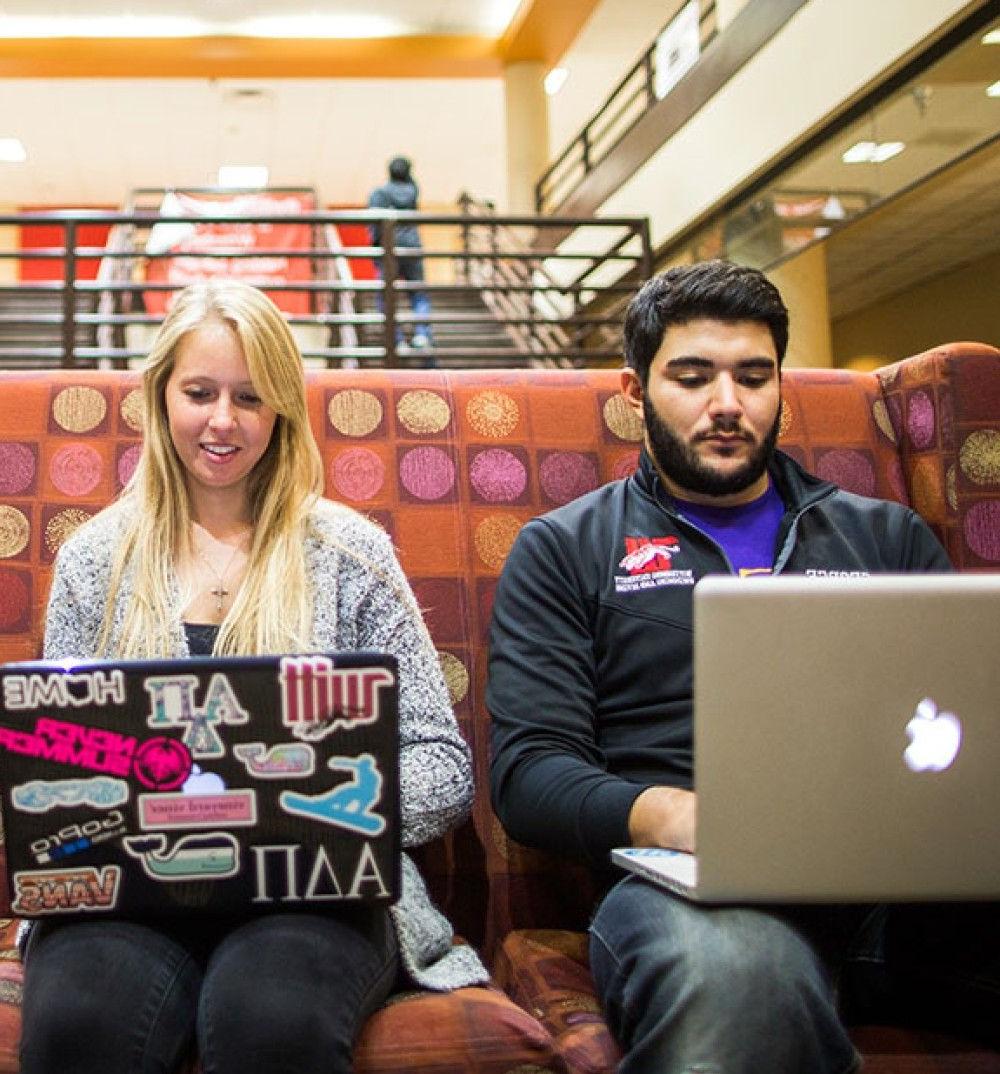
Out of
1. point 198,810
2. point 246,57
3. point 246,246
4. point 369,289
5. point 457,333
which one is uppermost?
point 246,57

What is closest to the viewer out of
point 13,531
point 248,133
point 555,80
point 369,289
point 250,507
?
point 250,507

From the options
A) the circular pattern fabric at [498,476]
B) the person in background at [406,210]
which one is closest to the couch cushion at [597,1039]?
the circular pattern fabric at [498,476]

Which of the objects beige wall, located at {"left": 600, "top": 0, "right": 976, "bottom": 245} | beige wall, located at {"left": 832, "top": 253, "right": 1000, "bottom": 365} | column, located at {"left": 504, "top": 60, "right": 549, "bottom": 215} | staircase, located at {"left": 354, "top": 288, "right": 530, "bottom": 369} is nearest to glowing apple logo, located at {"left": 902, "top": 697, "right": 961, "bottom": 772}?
beige wall, located at {"left": 600, "top": 0, "right": 976, "bottom": 245}

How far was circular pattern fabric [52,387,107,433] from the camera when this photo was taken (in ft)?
5.77

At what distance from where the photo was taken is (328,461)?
1.76 meters

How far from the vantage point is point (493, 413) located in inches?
71.8

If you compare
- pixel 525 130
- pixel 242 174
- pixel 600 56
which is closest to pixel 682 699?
pixel 525 130

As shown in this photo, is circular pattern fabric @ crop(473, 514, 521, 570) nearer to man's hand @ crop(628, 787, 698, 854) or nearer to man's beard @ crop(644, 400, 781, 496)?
man's beard @ crop(644, 400, 781, 496)

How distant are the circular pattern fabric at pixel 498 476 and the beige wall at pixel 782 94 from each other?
350 cm

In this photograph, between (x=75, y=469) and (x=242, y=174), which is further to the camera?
(x=242, y=174)

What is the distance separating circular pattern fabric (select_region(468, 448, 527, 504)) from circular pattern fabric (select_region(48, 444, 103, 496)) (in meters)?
0.52

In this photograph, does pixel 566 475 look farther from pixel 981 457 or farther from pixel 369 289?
pixel 369 289

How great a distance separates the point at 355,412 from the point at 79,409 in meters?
0.38

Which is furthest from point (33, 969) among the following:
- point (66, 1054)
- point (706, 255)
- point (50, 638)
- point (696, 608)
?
point (706, 255)
